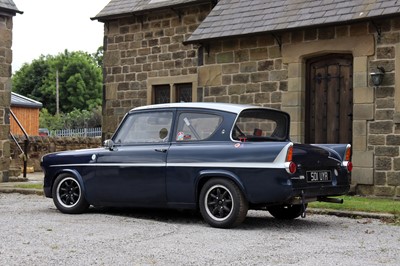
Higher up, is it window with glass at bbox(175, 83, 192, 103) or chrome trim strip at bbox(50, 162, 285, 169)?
window with glass at bbox(175, 83, 192, 103)

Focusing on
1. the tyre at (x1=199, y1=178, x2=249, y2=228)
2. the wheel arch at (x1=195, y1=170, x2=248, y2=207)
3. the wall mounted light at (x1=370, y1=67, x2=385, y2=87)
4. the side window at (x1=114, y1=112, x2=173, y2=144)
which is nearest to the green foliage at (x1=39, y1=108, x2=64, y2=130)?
the wall mounted light at (x1=370, y1=67, x2=385, y2=87)

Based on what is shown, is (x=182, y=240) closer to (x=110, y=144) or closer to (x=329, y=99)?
(x=110, y=144)

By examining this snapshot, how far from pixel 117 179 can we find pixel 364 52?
5875 millimetres

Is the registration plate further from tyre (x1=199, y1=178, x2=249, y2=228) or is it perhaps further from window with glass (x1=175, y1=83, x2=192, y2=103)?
window with glass (x1=175, y1=83, x2=192, y2=103)

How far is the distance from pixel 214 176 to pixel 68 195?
99.5 inches

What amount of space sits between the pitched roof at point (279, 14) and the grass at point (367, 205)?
11.0 ft

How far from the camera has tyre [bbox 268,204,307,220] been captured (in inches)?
372

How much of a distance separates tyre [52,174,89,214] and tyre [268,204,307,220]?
2.70 metres

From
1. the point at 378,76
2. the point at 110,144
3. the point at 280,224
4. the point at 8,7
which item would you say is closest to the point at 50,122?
the point at 8,7

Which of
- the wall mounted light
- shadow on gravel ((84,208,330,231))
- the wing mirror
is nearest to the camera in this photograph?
shadow on gravel ((84,208,330,231))

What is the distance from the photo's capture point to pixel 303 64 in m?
13.9

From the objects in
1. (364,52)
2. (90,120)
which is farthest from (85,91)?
(364,52)

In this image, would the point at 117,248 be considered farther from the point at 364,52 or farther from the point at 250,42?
the point at 250,42

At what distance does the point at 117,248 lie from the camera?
6.77 meters
